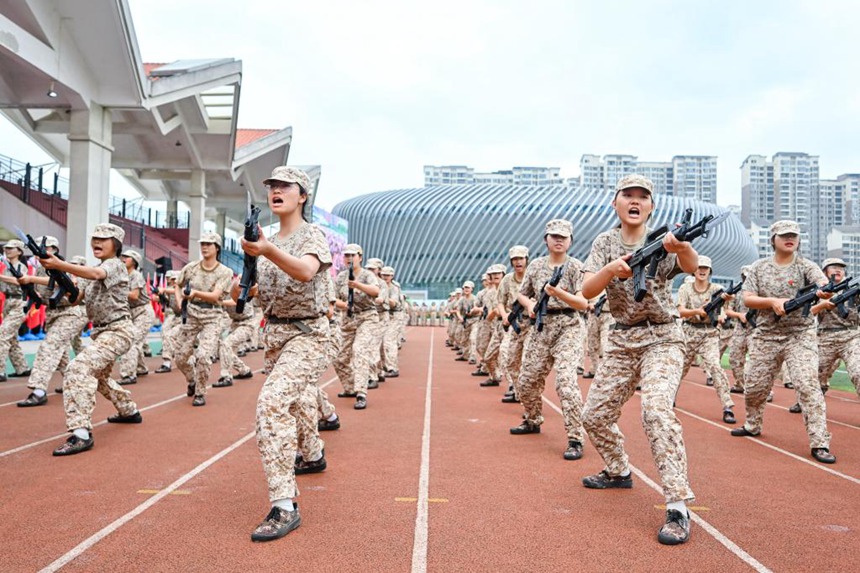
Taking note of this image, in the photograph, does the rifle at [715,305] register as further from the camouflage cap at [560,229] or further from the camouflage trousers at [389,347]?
the camouflage trousers at [389,347]

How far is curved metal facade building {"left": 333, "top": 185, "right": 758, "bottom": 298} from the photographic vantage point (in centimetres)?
7706

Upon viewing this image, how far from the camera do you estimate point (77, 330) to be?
28.7 ft

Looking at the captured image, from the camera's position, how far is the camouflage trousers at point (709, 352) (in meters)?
8.82

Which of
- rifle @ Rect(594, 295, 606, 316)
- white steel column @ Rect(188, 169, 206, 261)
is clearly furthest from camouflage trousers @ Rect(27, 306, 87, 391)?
white steel column @ Rect(188, 169, 206, 261)

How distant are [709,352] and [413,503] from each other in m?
6.08

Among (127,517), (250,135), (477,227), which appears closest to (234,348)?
(127,517)

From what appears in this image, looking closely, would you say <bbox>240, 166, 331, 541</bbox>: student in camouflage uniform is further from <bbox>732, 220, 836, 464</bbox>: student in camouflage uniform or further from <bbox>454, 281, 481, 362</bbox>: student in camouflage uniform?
<bbox>454, 281, 481, 362</bbox>: student in camouflage uniform

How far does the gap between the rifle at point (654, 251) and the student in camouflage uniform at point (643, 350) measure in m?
0.07

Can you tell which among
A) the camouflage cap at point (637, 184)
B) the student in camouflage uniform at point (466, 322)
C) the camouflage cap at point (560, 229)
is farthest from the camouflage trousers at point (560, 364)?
the student in camouflage uniform at point (466, 322)

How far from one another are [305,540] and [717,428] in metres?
6.04

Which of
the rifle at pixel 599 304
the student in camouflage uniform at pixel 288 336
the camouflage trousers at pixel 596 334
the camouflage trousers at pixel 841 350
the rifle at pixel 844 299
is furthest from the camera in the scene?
the camouflage trousers at pixel 596 334

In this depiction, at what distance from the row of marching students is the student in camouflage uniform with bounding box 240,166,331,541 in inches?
72.7

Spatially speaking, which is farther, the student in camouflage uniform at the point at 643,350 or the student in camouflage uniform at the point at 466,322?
the student in camouflage uniform at the point at 466,322

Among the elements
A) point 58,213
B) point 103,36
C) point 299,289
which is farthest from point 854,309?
point 58,213
